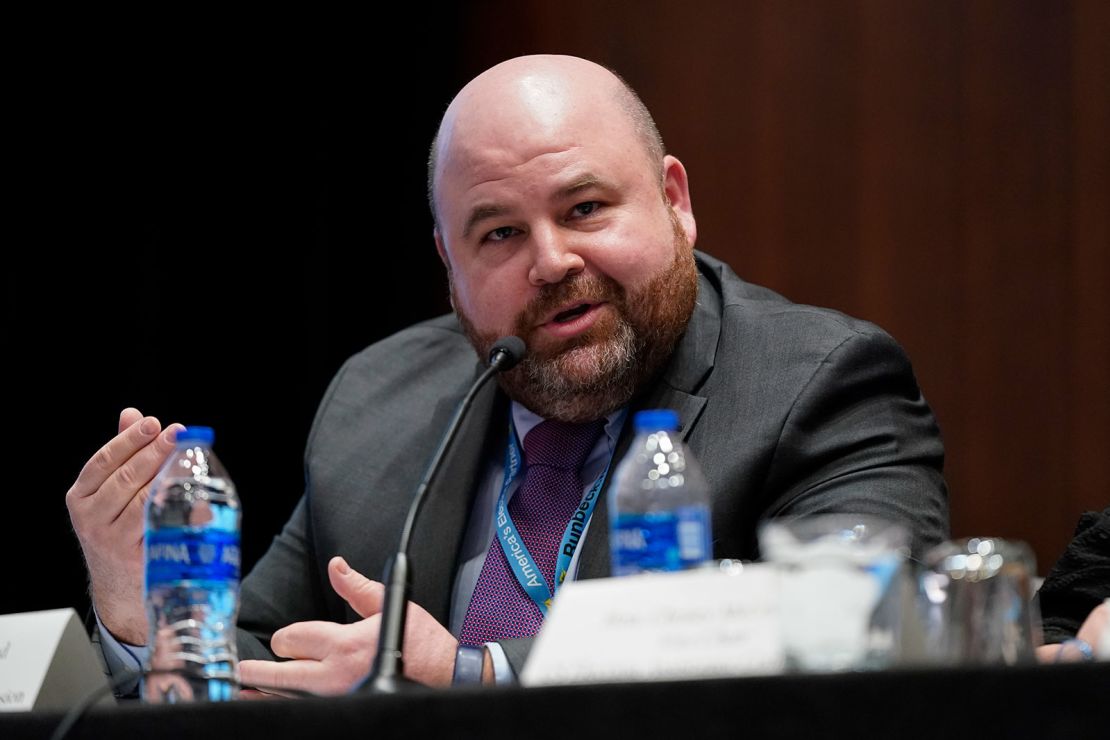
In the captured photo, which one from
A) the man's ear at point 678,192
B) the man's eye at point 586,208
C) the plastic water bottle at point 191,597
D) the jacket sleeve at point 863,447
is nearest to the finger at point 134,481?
the plastic water bottle at point 191,597

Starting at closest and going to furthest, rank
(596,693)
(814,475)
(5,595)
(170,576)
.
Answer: (596,693), (170,576), (814,475), (5,595)

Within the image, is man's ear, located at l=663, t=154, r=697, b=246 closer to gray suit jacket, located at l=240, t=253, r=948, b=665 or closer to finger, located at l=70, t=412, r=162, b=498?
gray suit jacket, located at l=240, t=253, r=948, b=665

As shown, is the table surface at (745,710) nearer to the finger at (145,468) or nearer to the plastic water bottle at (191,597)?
the plastic water bottle at (191,597)

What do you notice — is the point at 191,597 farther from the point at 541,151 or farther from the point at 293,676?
the point at 541,151

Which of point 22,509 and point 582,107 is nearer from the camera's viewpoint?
point 582,107

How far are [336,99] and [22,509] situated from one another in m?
1.33

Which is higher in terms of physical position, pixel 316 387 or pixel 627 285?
pixel 627 285

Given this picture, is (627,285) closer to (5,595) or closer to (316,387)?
(316,387)

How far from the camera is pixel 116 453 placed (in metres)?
1.74

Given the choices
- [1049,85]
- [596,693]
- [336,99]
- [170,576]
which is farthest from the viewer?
[336,99]

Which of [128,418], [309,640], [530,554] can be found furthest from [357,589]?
[530,554]

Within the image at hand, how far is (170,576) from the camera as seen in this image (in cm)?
143

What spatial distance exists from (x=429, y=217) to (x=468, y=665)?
7.39 feet

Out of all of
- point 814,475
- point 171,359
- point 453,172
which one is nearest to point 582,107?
point 453,172
